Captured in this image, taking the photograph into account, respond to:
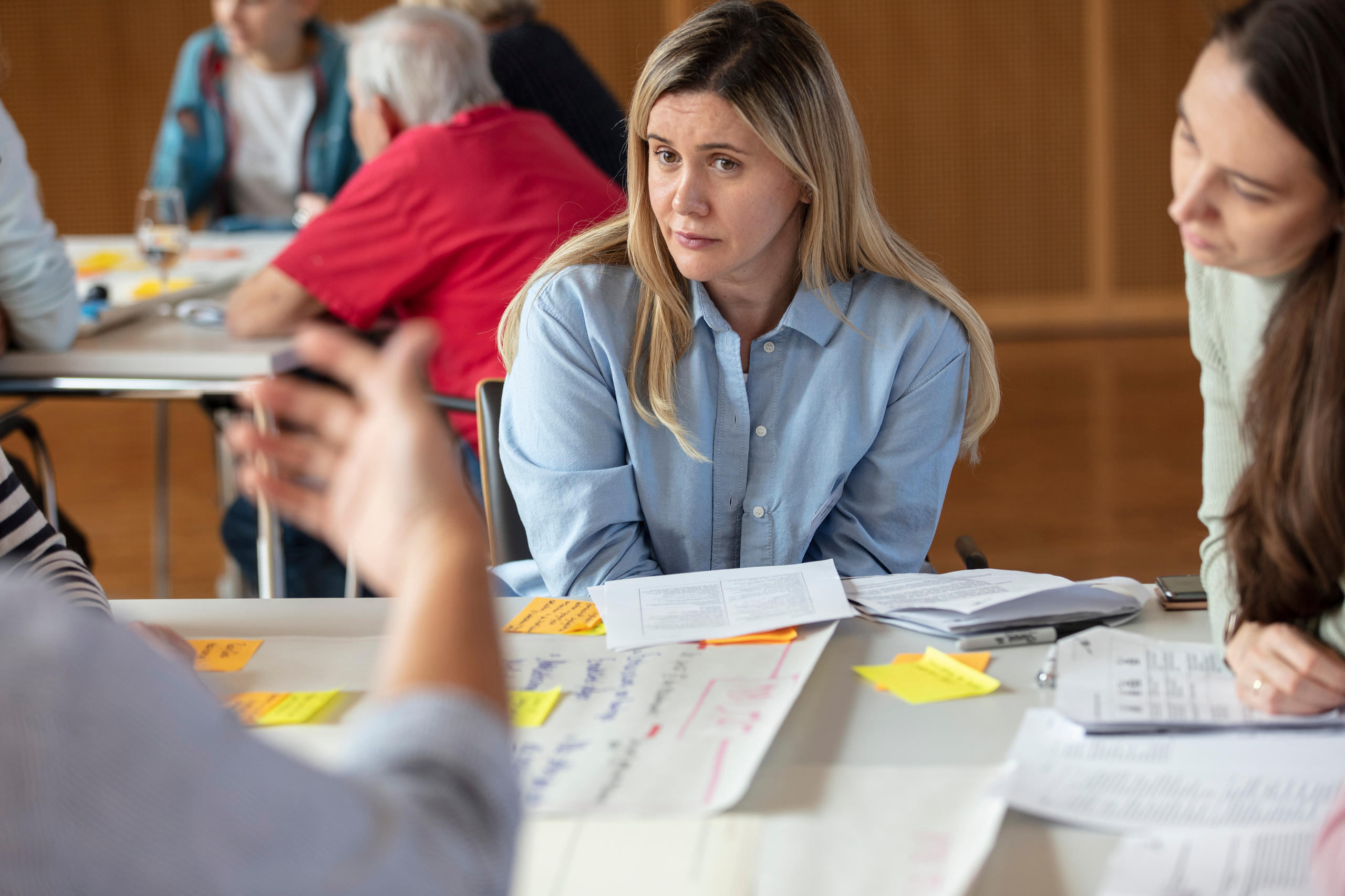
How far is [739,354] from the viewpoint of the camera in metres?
1.71

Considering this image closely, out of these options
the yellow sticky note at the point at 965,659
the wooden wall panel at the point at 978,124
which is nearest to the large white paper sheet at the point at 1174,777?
the yellow sticky note at the point at 965,659

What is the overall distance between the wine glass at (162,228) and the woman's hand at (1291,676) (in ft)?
8.48

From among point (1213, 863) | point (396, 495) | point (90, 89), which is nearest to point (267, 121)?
point (90, 89)

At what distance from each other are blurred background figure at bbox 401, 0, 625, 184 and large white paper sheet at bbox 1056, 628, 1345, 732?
7.47ft

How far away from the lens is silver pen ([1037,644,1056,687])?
1151mm

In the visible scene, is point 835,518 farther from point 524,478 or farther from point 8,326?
point 8,326

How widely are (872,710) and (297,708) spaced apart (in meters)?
0.52

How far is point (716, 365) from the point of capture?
1733 millimetres

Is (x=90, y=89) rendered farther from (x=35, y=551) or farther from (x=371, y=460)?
(x=371, y=460)

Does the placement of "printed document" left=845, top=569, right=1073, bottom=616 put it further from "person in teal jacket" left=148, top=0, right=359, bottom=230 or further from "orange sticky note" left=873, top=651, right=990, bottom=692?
"person in teal jacket" left=148, top=0, right=359, bottom=230

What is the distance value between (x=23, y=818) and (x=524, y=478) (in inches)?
47.5

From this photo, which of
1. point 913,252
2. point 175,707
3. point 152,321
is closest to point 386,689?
point 175,707

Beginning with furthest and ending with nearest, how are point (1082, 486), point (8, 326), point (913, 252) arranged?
point (1082, 486)
point (8, 326)
point (913, 252)

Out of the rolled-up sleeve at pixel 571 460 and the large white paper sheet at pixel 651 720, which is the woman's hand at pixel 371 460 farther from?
the rolled-up sleeve at pixel 571 460
